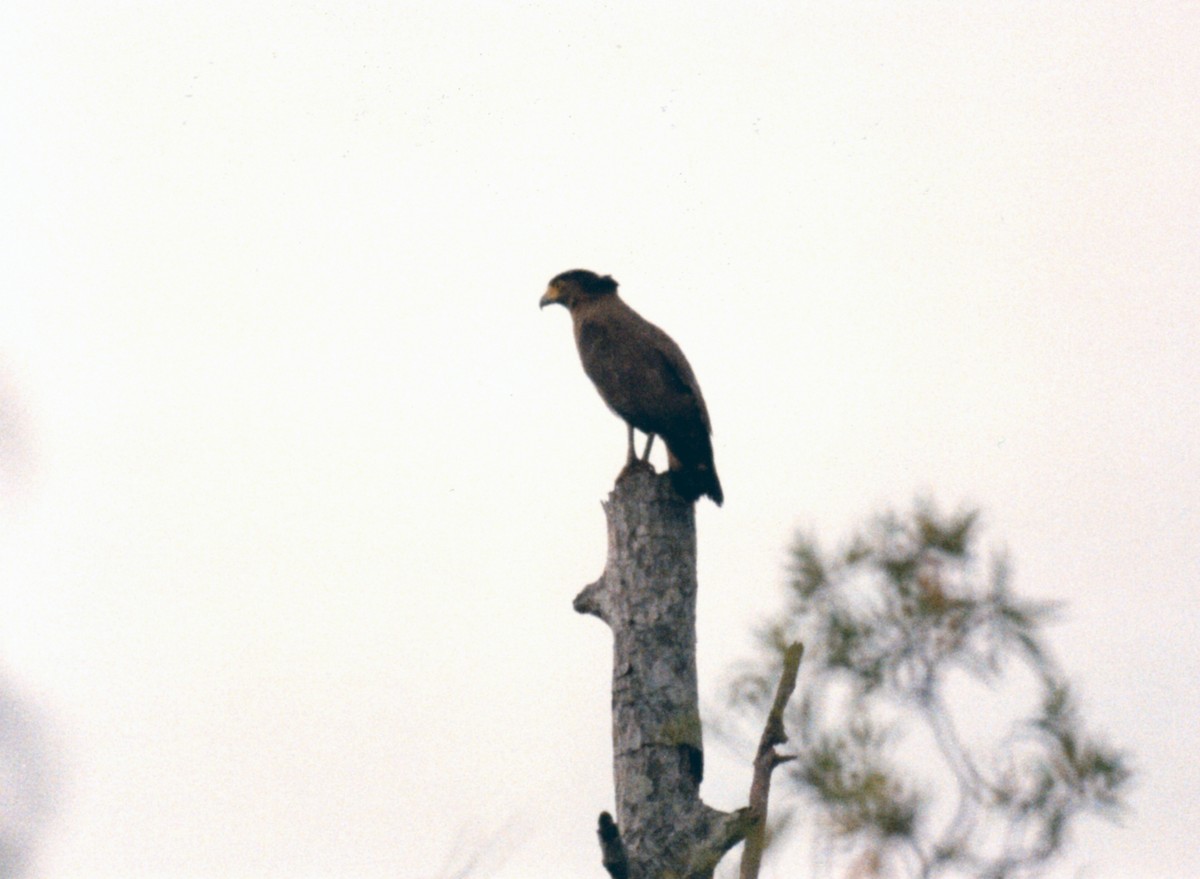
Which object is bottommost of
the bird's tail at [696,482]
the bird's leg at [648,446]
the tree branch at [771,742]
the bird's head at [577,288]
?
the tree branch at [771,742]

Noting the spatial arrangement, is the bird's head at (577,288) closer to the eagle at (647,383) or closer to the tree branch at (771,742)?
the eagle at (647,383)

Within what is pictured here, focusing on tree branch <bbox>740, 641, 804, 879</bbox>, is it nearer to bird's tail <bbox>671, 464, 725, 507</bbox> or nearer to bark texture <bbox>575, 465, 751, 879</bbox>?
bark texture <bbox>575, 465, 751, 879</bbox>

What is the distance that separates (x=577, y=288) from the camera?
29.6ft

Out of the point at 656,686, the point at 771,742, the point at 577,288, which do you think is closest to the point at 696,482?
the point at 656,686

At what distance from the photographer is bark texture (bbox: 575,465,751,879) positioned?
623cm

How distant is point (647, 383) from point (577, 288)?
4.23 feet

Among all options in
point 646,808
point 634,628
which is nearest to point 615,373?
point 634,628

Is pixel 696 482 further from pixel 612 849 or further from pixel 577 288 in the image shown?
pixel 577 288

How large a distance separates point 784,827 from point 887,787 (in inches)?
19.8

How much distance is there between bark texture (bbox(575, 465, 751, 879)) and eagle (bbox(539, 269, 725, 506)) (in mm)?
259

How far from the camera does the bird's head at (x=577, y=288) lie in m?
8.96

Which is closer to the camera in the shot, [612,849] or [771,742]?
[612,849]

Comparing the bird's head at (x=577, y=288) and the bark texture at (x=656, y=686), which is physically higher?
the bird's head at (x=577, y=288)

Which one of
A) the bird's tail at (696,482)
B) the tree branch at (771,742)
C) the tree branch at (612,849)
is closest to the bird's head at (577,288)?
the bird's tail at (696,482)
